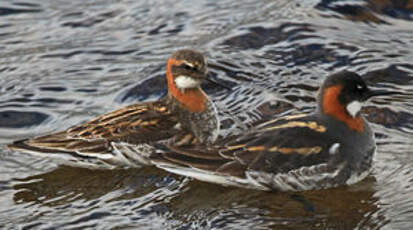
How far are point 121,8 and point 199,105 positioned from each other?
4901mm

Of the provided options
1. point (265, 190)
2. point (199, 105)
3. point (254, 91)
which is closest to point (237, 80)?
point (254, 91)

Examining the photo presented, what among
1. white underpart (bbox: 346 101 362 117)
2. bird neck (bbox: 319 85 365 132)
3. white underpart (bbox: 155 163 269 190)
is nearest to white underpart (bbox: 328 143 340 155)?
bird neck (bbox: 319 85 365 132)

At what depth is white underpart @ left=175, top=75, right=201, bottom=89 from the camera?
9961 millimetres

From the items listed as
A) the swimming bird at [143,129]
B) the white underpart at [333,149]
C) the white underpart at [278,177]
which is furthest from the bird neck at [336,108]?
the swimming bird at [143,129]

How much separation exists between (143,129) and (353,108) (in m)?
2.28

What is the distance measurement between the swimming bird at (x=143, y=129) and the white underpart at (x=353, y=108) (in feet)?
5.57

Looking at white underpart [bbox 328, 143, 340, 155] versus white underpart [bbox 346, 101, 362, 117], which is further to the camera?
white underpart [bbox 346, 101, 362, 117]

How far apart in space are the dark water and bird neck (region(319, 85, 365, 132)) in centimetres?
53

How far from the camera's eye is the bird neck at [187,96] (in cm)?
995

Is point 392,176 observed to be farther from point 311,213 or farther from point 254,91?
point 254,91

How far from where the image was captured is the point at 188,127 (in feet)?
32.4

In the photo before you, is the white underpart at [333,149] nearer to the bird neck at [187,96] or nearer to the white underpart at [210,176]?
the white underpart at [210,176]

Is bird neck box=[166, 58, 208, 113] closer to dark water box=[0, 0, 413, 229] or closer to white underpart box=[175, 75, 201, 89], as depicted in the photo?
white underpart box=[175, 75, 201, 89]

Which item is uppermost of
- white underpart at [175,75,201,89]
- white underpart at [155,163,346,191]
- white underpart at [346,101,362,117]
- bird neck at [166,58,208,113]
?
white underpart at [175,75,201,89]
